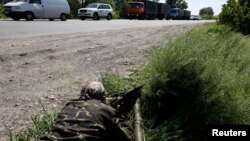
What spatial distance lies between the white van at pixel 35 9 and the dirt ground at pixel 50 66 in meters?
11.5

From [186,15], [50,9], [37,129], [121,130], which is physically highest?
[50,9]

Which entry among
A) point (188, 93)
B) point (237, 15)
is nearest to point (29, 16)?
point (237, 15)

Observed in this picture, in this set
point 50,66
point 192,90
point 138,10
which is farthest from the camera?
point 138,10

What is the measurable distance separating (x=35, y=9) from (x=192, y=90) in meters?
21.9

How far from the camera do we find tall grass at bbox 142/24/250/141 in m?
6.09

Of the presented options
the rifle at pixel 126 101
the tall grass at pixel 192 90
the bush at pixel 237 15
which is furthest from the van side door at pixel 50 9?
the rifle at pixel 126 101

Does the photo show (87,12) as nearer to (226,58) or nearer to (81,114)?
(226,58)

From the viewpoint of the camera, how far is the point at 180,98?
646 cm

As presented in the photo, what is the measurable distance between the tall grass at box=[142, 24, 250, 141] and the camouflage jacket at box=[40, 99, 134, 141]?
42.6 inches

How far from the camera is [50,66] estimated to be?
992cm

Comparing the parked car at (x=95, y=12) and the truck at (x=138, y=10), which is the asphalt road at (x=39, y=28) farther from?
the truck at (x=138, y=10)

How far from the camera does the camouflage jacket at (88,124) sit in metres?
4.21

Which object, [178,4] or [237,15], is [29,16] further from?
[178,4]

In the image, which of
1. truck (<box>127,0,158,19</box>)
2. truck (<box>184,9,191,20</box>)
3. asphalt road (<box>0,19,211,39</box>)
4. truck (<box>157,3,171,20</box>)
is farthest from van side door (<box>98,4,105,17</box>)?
truck (<box>184,9,191,20</box>)
